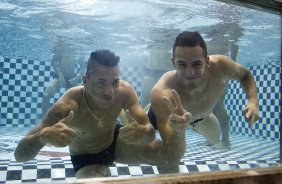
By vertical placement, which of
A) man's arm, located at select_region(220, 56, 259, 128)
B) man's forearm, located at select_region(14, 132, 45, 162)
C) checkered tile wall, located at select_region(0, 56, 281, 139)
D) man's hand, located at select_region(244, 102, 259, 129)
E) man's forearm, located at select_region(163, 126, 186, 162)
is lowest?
checkered tile wall, located at select_region(0, 56, 281, 139)

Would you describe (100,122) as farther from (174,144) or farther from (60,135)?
(60,135)

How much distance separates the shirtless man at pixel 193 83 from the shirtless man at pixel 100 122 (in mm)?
256

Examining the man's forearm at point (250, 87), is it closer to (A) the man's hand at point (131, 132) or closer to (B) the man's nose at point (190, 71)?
(B) the man's nose at point (190, 71)

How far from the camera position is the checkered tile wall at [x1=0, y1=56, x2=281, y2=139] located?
10.5m

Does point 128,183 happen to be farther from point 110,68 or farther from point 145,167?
point 145,167

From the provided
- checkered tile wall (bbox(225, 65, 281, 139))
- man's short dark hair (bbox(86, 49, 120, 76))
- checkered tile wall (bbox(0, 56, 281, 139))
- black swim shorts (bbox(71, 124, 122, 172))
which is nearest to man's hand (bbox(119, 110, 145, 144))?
man's short dark hair (bbox(86, 49, 120, 76))

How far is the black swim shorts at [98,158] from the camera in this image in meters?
3.87

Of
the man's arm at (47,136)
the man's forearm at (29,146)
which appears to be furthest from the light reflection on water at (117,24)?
the man's forearm at (29,146)

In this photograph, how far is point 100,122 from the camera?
3.66m

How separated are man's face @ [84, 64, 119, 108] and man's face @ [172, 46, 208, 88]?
2.71ft

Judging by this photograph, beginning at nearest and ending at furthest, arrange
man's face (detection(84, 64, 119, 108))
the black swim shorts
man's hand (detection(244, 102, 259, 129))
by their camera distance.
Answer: man's hand (detection(244, 102, 259, 129)), man's face (detection(84, 64, 119, 108)), the black swim shorts

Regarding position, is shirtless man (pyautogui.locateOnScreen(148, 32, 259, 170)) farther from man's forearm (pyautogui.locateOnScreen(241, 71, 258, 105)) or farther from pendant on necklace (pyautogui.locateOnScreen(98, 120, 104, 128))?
pendant on necklace (pyautogui.locateOnScreen(98, 120, 104, 128))

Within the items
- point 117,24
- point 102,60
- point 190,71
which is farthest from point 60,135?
point 117,24

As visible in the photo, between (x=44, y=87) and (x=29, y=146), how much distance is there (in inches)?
502
